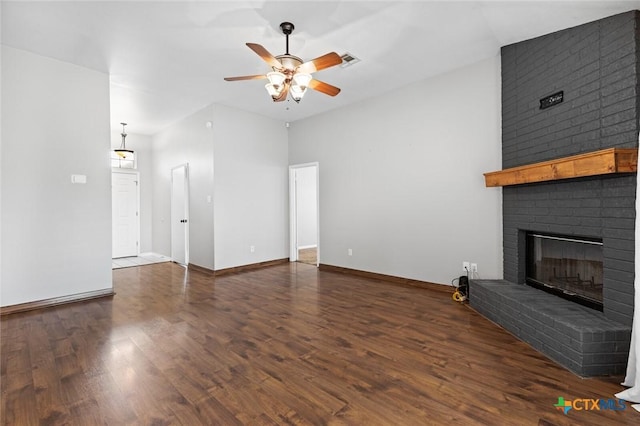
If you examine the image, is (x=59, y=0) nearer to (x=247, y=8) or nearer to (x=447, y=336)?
(x=247, y=8)

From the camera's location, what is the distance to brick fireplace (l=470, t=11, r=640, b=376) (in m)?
2.26

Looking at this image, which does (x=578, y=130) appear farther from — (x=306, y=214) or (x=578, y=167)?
(x=306, y=214)

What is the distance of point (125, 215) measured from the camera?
7.55 metres

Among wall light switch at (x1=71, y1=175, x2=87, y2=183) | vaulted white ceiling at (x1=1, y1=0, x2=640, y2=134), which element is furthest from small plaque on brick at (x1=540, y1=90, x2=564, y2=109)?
wall light switch at (x1=71, y1=175, x2=87, y2=183)

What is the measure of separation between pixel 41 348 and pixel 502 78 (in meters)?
5.50

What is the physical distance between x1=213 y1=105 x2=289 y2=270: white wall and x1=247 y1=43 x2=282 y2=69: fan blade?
9.75 feet

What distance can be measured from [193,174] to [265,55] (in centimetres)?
398

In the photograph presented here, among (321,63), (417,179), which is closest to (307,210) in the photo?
(417,179)

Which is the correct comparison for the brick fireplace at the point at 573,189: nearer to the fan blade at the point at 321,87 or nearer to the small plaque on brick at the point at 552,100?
the small plaque on brick at the point at 552,100

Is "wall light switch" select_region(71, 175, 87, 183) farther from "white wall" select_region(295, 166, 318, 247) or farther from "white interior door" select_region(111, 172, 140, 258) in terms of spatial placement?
"white wall" select_region(295, 166, 318, 247)

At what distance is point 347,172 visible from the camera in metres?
5.50

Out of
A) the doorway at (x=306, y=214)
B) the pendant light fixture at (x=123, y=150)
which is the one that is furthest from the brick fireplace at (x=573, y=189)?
the pendant light fixture at (x=123, y=150)

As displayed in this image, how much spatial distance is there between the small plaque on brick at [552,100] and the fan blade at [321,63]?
2.17 meters

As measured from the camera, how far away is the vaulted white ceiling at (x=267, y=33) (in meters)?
2.76
